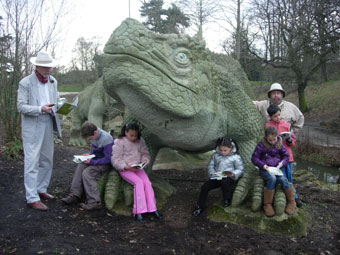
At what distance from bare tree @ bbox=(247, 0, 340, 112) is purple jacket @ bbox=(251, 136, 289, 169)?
1193cm

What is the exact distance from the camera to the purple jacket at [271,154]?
3.21 m

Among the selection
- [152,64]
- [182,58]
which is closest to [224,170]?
[182,58]

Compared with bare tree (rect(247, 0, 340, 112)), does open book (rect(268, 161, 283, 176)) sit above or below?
below

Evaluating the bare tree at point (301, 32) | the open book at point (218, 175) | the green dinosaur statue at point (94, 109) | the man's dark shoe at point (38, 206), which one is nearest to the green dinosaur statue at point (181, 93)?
the open book at point (218, 175)

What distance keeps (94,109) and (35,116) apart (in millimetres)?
4868

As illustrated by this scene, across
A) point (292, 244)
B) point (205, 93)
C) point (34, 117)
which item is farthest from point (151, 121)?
point (292, 244)

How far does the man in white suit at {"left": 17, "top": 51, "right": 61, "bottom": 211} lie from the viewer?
11.4 feet

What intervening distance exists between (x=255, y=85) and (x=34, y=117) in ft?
66.7

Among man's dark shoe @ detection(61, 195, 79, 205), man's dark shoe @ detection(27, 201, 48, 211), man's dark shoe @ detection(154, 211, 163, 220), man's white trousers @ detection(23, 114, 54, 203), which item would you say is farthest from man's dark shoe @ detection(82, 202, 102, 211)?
man's dark shoe @ detection(154, 211, 163, 220)

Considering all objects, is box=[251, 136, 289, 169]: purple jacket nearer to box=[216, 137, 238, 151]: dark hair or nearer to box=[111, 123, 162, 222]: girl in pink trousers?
box=[216, 137, 238, 151]: dark hair

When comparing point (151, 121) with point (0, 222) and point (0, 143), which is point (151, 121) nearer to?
point (0, 222)

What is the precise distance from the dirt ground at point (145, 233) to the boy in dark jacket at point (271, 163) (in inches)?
12.6

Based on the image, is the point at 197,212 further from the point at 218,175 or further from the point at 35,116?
the point at 35,116

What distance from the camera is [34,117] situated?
11.6 ft
